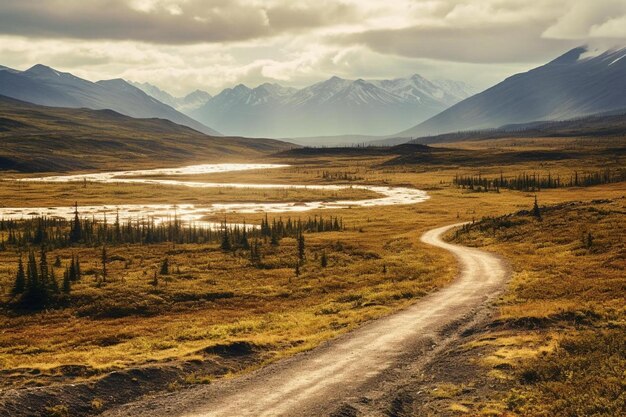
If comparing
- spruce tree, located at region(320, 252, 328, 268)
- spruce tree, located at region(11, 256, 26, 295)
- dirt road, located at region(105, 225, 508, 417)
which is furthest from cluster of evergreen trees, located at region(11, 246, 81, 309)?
dirt road, located at region(105, 225, 508, 417)

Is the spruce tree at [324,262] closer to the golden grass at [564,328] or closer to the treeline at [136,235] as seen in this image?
the treeline at [136,235]

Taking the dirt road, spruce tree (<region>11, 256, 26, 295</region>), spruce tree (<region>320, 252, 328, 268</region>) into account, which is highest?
spruce tree (<region>11, 256, 26, 295</region>)

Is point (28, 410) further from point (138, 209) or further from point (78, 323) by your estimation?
point (138, 209)

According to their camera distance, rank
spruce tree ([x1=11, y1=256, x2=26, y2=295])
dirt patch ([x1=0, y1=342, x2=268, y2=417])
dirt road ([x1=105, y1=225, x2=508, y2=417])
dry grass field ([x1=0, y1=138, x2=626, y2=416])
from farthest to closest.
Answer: spruce tree ([x1=11, y1=256, x2=26, y2=295]), dry grass field ([x1=0, y1=138, x2=626, y2=416]), dirt patch ([x1=0, y1=342, x2=268, y2=417]), dirt road ([x1=105, y1=225, x2=508, y2=417])

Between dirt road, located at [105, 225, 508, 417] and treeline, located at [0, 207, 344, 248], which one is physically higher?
treeline, located at [0, 207, 344, 248]

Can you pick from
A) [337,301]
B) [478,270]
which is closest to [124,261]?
[337,301]

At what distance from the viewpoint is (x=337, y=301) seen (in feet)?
178

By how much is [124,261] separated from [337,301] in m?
42.2

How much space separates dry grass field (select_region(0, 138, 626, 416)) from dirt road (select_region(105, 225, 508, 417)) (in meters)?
2.14

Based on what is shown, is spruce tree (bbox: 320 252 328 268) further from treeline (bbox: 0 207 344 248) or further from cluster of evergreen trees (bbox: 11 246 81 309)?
cluster of evergreen trees (bbox: 11 246 81 309)

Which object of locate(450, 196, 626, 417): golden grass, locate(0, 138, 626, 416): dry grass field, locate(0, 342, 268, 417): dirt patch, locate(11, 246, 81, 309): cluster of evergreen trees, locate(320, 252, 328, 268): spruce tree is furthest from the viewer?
locate(320, 252, 328, 268): spruce tree

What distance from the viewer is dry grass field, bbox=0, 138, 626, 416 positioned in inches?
1225

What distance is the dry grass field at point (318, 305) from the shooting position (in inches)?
1225

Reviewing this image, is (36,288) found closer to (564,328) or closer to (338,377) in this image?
(338,377)
